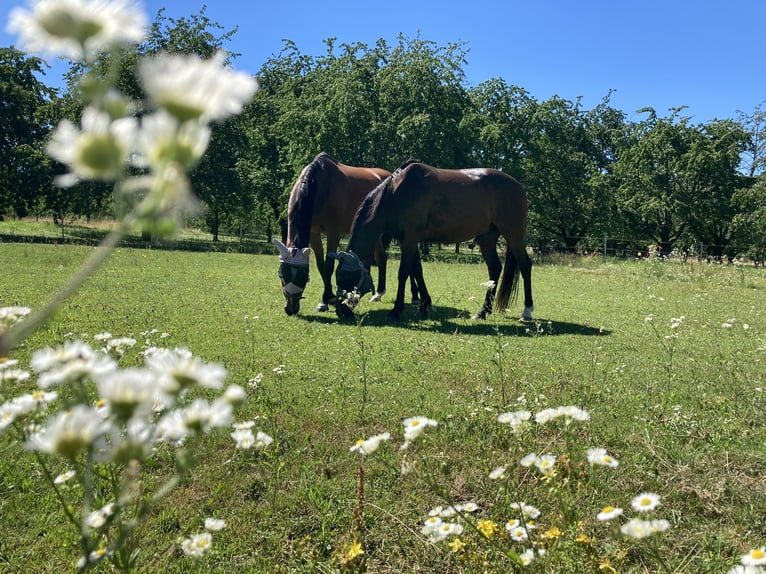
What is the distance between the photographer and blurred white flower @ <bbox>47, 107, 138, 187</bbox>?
20.2 inches

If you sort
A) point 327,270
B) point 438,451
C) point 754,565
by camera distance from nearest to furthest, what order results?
point 754,565 < point 438,451 < point 327,270

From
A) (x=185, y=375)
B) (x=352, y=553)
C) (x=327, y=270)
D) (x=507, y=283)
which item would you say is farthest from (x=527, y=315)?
(x=185, y=375)

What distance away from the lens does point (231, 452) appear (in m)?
3.20

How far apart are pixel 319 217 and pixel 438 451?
6429mm

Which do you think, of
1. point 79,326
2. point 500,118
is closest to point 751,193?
point 500,118

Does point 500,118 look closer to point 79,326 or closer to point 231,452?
point 79,326

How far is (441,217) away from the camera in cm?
818

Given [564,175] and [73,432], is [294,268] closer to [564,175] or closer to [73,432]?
[73,432]

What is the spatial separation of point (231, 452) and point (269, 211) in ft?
110

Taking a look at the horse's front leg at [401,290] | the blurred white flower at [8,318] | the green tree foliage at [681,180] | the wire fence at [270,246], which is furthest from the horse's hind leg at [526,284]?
the green tree foliage at [681,180]

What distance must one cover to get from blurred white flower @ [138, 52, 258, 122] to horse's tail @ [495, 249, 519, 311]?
8.18 metres

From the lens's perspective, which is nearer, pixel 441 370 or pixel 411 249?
pixel 441 370

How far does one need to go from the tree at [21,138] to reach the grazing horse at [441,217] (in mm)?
23380

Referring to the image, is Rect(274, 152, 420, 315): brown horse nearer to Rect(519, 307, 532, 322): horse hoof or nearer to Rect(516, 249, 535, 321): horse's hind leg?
Rect(516, 249, 535, 321): horse's hind leg
